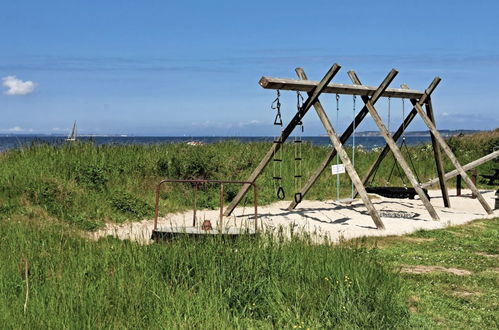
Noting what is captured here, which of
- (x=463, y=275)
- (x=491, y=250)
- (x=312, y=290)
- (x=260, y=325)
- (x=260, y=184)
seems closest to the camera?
(x=260, y=325)

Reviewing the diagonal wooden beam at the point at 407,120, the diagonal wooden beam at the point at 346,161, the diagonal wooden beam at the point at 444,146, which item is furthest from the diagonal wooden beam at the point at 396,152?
the diagonal wooden beam at the point at 444,146

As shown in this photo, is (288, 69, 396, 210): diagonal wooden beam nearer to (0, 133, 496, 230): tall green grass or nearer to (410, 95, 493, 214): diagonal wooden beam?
(0, 133, 496, 230): tall green grass

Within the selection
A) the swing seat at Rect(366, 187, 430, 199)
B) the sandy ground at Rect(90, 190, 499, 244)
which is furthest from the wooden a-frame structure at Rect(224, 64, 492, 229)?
the sandy ground at Rect(90, 190, 499, 244)

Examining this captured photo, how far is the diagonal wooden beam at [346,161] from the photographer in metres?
12.9

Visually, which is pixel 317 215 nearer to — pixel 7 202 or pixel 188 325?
pixel 7 202

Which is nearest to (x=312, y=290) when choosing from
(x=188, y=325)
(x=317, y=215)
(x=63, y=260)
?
(x=188, y=325)

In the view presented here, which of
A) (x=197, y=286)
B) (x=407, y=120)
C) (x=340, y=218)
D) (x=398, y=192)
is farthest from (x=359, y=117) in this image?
(x=197, y=286)

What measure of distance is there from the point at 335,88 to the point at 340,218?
328cm

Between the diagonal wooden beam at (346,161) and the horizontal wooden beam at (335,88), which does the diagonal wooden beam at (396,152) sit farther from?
the diagonal wooden beam at (346,161)

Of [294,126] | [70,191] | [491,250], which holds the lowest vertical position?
[491,250]

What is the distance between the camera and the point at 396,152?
14234 millimetres

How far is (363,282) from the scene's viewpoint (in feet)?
22.7

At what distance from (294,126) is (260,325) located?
26.5 ft

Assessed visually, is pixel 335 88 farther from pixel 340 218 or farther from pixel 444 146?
pixel 444 146
